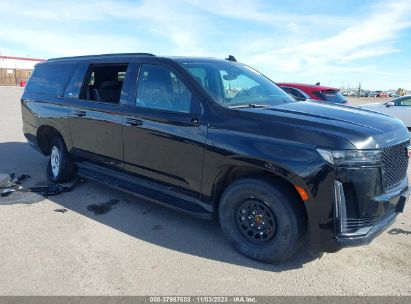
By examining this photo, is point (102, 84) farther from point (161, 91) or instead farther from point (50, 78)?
point (161, 91)

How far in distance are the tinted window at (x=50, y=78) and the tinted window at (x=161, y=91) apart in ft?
5.77

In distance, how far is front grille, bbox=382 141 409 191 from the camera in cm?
324

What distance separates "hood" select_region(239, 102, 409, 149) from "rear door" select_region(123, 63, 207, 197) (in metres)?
0.59

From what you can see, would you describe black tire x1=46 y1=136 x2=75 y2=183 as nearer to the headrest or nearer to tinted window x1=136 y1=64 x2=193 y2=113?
the headrest

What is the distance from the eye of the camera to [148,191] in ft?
14.4

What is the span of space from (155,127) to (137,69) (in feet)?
2.79

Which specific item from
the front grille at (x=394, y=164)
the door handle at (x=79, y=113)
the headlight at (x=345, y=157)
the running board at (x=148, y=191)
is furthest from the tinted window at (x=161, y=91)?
the front grille at (x=394, y=164)

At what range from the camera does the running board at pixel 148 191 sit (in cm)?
395

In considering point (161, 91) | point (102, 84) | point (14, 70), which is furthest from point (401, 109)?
point (14, 70)

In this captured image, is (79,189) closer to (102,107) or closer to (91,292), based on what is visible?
(102,107)

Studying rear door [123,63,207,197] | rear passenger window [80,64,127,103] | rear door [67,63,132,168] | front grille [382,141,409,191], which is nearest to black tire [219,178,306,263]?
rear door [123,63,207,197]

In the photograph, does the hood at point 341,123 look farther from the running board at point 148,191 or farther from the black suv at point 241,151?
the running board at point 148,191

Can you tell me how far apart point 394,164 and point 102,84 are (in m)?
4.07

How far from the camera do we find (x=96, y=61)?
208 inches
